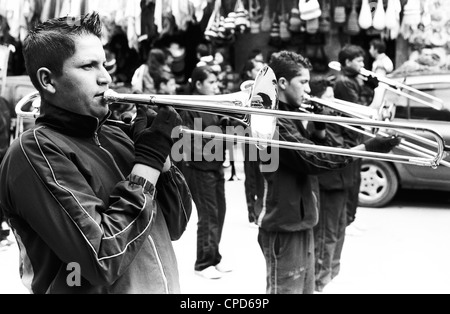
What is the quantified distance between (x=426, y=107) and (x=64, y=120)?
570 cm

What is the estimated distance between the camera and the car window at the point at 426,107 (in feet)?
22.4

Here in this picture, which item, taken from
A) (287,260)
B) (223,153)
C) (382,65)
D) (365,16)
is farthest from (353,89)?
(382,65)

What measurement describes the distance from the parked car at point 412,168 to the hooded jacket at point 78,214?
530cm

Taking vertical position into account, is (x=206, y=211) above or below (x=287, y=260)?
below

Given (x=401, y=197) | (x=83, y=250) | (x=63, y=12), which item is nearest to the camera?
(x=83, y=250)

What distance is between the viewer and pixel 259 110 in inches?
80.7

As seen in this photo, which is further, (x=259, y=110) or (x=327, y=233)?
(x=327, y=233)

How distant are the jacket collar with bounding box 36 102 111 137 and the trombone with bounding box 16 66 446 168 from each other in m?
0.08

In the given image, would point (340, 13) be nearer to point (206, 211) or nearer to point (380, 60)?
point (380, 60)

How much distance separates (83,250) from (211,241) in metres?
3.43

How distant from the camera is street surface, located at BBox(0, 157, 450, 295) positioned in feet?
15.4
